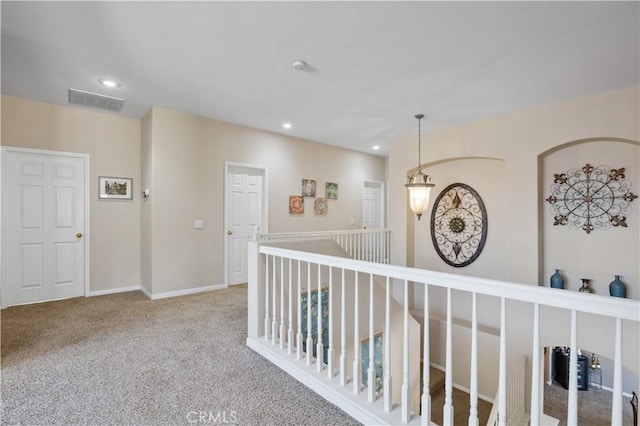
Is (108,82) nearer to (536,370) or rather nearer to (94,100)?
(94,100)

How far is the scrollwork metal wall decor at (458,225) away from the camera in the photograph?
4.83 m

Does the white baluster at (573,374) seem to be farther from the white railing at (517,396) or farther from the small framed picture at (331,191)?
the small framed picture at (331,191)

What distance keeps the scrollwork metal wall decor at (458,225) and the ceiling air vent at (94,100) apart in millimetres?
5077

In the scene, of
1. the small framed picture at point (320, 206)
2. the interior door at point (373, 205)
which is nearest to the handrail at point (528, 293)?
the small framed picture at point (320, 206)

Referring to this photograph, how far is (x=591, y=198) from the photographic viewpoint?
3.75m

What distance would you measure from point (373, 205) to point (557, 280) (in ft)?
13.3

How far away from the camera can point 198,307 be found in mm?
3652

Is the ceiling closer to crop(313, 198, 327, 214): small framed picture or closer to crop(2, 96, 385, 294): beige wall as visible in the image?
crop(2, 96, 385, 294): beige wall

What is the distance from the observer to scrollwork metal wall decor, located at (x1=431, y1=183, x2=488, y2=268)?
4832 millimetres

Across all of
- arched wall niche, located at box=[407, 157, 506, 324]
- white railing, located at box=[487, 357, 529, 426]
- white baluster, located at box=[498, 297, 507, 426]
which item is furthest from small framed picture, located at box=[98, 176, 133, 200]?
white railing, located at box=[487, 357, 529, 426]

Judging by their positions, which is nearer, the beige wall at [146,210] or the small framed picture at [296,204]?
the beige wall at [146,210]

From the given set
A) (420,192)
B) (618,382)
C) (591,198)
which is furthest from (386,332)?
(591,198)

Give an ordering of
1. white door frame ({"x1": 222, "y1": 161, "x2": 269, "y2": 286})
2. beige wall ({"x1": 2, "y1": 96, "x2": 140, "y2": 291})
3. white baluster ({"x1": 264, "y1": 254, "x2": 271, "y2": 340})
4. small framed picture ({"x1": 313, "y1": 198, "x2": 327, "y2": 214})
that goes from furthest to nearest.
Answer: small framed picture ({"x1": 313, "y1": 198, "x2": 327, "y2": 214}), white door frame ({"x1": 222, "y1": 161, "x2": 269, "y2": 286}), beige wall ({"x1": 2, "y1": 96, "x2": 140, "y2": 291}), white baluster ({"x1": 264, "y1": 254, "x2": 271, "y2": 340})

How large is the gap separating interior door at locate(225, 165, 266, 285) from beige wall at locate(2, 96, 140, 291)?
132cm
